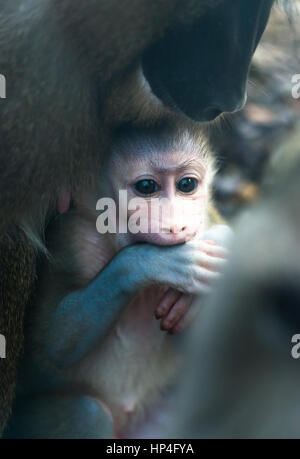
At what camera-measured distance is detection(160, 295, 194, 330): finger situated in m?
3.65

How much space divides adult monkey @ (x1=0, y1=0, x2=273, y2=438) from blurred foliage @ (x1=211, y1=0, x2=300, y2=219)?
235cm

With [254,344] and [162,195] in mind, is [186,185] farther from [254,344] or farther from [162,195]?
[254,344]

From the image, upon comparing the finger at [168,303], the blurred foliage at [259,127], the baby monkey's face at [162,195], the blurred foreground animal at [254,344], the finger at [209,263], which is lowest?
the blurred foreground animal at [254,344]

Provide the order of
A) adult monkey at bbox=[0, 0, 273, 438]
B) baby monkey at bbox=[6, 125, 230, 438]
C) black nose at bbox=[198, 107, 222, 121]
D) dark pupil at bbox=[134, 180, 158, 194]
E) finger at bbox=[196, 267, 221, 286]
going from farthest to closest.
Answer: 1. dark pupil at bbox=[134, 180, 158, 194]
2. baby monkey at bbox=[6, 125, 230, 438]
3. finger at bbox=[196, 267, 221, 286]
4. black nose at bbox=[198, 107, 222, 121]
5. adult monkey at bbox=[0, 0, 273, 438]

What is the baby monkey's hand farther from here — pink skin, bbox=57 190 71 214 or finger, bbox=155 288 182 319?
pink skin, bbox=57 190 71 214

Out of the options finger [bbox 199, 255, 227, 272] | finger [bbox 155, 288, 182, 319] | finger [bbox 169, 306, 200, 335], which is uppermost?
finger [bbox 199, 255, 227, 272]

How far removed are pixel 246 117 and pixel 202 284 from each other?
3.17m

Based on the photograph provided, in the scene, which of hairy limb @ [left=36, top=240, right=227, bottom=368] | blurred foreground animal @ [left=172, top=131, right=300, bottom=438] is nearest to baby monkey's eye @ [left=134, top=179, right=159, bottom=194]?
hairy limb @ [left=36, top=240, right=227, bottom=368]

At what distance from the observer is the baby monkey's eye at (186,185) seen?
3.80 metres

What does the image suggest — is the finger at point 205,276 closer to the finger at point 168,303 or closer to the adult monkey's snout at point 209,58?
the finger at point 168,303

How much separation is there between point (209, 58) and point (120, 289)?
38.7 inches

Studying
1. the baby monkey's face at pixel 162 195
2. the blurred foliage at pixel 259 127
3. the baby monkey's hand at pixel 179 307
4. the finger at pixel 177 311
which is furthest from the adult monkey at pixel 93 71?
the blurred foliage at pixel 259 127

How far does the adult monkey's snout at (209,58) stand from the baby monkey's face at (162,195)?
0.46m
